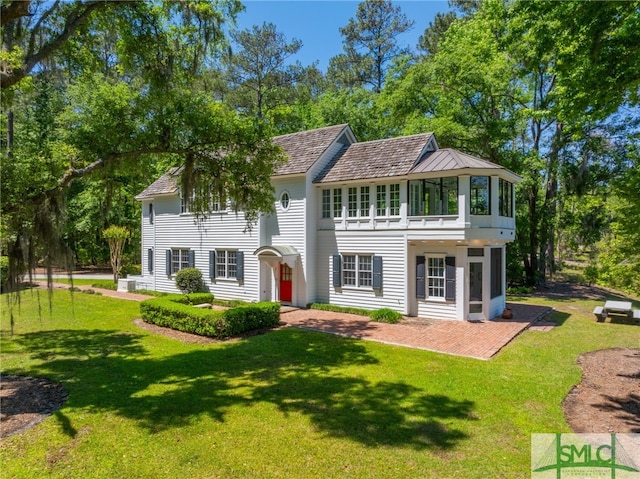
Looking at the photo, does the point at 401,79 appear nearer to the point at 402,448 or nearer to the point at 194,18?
the point at 194,18

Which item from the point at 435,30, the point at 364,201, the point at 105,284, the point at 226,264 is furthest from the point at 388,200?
the point at 435,30

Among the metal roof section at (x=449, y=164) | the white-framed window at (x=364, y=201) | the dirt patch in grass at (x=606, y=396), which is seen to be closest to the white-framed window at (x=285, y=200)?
the white-framed window at (x=364, y=201)

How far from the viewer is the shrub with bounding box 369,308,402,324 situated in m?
14.6

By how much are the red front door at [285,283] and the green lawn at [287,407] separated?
5.81 metres

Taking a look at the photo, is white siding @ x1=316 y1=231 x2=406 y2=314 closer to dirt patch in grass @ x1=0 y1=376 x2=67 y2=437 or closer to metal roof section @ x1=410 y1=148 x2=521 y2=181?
metal roof section @ x1=410 y1=148 x2=521 y2=181

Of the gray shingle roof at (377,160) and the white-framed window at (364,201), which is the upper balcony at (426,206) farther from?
the gray shingle roof at (377,160)

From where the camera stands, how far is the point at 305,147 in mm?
18797

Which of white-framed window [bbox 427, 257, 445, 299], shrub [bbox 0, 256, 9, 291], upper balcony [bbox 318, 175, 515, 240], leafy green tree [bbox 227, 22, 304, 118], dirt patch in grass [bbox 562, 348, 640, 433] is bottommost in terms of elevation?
dirt patch in grass [bbox 562, 348, 640, 433]

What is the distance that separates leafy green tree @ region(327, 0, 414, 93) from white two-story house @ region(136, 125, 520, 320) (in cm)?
1905

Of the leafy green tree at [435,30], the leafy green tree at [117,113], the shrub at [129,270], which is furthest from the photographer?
the leafy green tree at [435,30]

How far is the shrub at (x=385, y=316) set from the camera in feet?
47.8

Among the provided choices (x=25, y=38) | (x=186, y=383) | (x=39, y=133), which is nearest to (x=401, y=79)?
(x=25, y=38)

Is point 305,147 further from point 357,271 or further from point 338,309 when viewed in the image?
point 338,309

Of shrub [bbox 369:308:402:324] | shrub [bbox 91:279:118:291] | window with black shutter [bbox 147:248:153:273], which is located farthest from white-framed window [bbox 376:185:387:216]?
shrub [bbox 91:279:118:291]
